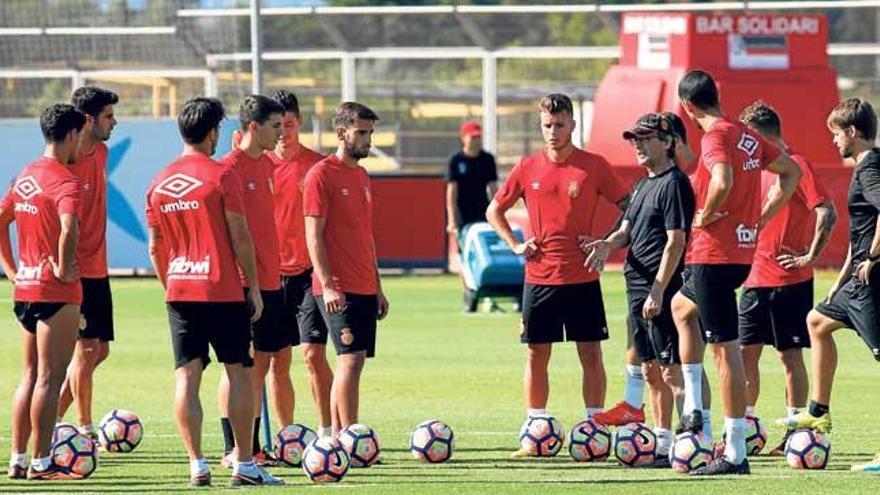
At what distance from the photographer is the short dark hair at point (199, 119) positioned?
12.1 metres

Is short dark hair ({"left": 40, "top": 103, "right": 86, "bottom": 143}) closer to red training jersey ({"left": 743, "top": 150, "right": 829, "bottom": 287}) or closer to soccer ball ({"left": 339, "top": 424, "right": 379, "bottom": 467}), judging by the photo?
soccer ball ({"left": 339, "top": 424, "right": 379, "bottom": 467})

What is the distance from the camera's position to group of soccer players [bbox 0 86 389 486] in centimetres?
1211

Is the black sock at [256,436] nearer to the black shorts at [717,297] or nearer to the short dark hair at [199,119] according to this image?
the short dark hair at [199,119]

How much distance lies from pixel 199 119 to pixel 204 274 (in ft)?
2.92

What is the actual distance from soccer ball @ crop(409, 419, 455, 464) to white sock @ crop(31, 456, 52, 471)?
2.40 m

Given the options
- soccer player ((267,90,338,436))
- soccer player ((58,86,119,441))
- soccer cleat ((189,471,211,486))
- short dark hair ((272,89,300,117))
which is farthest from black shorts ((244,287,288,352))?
soccer cleat ((189,471,211,486))

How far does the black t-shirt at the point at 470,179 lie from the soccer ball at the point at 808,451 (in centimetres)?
1232

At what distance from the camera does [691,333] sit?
13.0 m

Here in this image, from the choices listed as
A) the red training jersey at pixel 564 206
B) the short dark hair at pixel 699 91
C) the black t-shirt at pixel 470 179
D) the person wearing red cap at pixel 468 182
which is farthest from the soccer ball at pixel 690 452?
the black t-shirt at pixel 470 179

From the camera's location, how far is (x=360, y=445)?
1320cm

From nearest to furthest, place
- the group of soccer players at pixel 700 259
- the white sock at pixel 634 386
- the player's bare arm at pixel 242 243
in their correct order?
the player's bare arm at pixel 242 243 → the group of soccer players at pixel 700 259 → the white sock at pixel 634 386

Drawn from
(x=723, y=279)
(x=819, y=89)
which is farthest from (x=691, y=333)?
(x=819, y=89)

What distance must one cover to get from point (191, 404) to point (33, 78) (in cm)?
2342

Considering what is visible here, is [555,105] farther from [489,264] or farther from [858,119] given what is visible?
[489,264]
